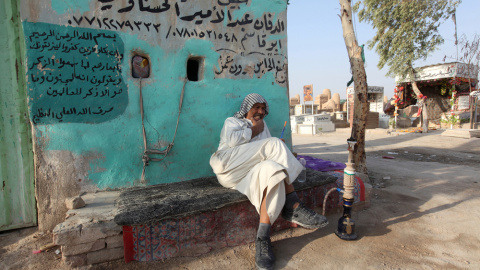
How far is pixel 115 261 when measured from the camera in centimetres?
221

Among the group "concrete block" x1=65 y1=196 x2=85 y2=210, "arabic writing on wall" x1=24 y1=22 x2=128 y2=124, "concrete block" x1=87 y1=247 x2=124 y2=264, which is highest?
"arabic writing on wall" x1=24 y1=22 x2=128 y2=124

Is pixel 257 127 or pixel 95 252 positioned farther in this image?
pixel 257 127

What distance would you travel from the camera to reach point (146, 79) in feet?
10.1

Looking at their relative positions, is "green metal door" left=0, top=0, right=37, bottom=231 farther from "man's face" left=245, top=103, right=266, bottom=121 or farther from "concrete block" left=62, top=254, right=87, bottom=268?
"man's face" left=245, top=103, right=266, bottom=121

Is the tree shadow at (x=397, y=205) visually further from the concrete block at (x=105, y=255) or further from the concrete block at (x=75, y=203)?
the concrete block at (x=75, y=203)

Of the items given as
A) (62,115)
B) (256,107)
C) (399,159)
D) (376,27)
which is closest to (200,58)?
(256,107)

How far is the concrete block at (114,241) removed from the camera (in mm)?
2158

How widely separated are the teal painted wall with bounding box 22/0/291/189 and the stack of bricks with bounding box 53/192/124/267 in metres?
0.86

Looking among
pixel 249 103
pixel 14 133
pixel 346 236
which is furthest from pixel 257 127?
pixel 14 133

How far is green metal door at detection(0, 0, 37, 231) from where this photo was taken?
2.62m

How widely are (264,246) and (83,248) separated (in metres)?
1.49

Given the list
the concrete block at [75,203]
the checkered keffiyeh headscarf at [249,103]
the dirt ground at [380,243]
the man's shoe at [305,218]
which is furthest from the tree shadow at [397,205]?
the concrete block at [75,203]

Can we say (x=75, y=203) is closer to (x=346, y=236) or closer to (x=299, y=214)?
(x=299, y=214)

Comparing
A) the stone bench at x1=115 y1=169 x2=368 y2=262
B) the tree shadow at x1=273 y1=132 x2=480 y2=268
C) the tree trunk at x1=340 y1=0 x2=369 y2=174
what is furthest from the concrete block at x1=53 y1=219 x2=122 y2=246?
the tree trunk at x1=340 y1=0 x2=369 y2=174
